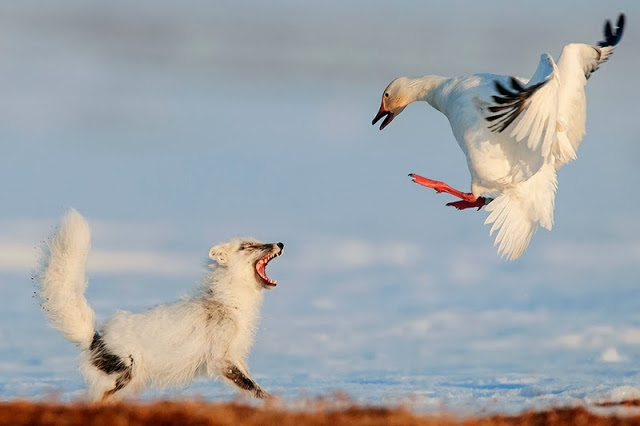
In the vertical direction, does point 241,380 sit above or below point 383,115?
below

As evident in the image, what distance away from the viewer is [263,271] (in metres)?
12.5

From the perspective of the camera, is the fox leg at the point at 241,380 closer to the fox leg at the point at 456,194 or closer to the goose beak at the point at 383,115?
the fox leg at the point at 456,194

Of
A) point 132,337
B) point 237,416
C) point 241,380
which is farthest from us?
point 241,380

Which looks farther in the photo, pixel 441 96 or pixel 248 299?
pixel 441 96

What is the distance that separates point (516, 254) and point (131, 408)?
340 inches

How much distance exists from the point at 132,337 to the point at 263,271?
212 centimetres

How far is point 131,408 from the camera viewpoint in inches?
333

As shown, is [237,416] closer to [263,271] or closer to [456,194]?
[263,271]

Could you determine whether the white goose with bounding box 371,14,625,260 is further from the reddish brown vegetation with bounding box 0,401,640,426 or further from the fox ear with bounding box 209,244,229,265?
the reddish brown vegetation with bounding box 0,401,640,426

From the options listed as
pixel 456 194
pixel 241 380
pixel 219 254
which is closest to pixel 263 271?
pixel 219 254

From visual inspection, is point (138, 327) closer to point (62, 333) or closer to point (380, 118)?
point (62, 333)

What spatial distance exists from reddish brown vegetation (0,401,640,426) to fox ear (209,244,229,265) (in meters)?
3.52

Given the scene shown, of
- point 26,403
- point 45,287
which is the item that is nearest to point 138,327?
point 45,287

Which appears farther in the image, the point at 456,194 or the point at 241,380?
the point at 456,194
